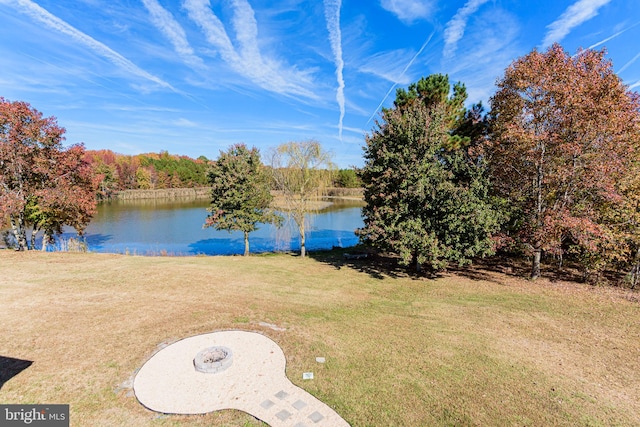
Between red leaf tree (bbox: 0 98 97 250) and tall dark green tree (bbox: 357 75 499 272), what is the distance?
16.4 metres

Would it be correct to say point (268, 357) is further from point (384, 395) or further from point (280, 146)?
point (280, 146)

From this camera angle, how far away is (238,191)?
20.2 meters

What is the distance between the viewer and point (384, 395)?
581cm

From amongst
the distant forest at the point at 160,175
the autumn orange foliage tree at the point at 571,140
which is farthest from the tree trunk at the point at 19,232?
the distant forest at the point at 160,175

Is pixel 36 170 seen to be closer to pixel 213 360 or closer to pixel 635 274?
pixel 213 360

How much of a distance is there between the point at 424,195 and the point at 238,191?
490 inches

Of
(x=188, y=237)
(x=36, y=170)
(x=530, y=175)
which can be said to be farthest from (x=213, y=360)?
(x=188, y=237)

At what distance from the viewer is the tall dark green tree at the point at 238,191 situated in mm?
20000

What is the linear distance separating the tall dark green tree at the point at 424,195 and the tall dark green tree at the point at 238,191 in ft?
28.6

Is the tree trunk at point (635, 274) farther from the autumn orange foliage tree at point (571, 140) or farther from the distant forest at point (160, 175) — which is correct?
the distant forest at point (160, 175)

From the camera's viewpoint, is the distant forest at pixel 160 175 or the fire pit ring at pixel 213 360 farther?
the distant forest at pixel 160 175

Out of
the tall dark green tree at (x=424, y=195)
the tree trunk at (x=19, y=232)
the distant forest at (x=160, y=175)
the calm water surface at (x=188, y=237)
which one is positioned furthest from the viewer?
the distant forest at (x=160, y=175)

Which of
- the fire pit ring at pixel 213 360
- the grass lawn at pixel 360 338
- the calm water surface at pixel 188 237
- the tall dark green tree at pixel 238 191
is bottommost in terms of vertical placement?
the calm water surface at pixel 188 237

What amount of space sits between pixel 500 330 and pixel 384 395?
508 centimetres
